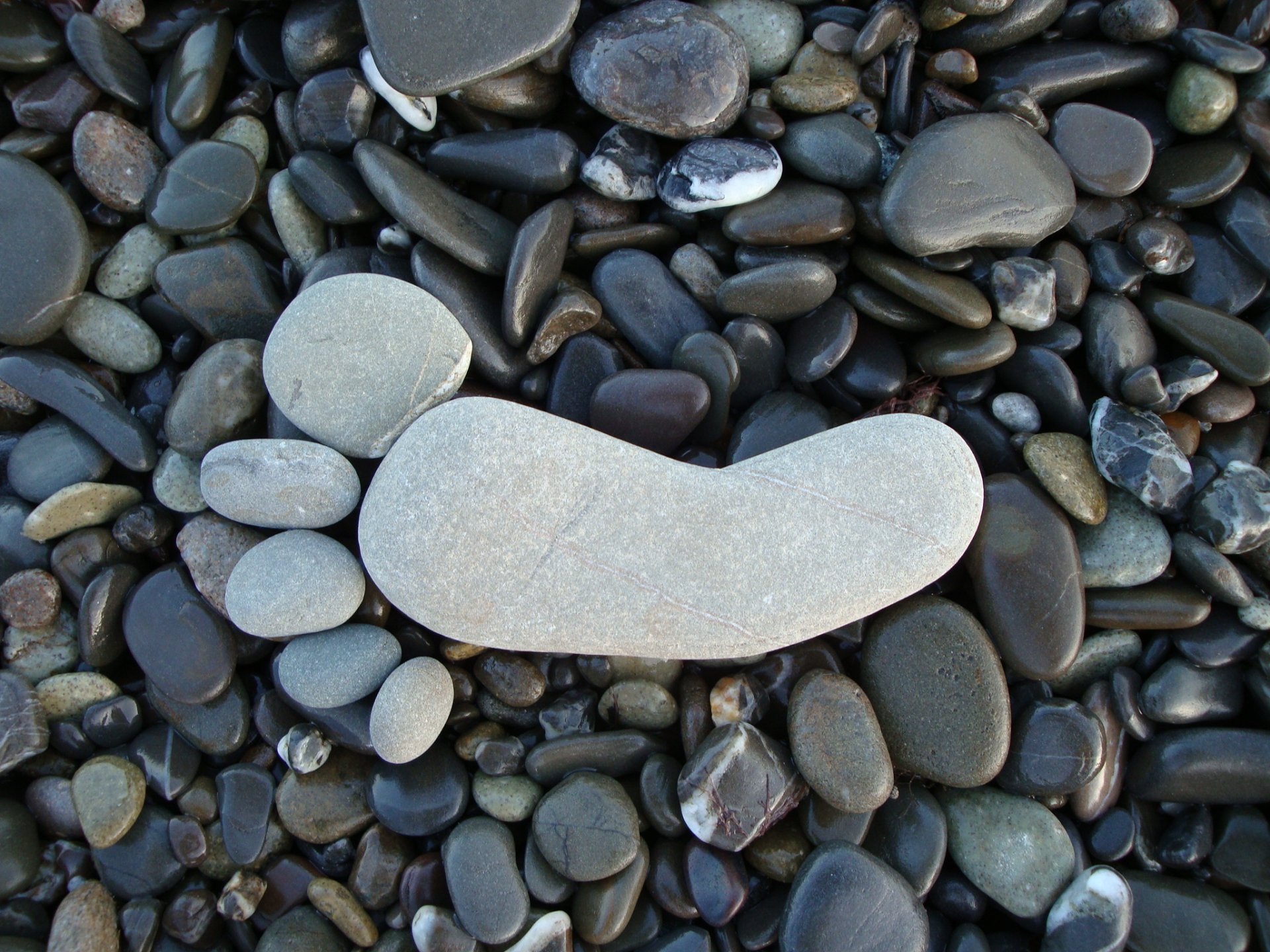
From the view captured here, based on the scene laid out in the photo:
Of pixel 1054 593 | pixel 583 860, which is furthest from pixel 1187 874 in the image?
pixel 583 860

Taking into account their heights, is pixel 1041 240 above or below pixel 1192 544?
above

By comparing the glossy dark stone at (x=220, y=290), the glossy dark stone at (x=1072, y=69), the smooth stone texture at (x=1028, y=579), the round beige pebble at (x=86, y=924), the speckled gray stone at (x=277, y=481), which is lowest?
the round beige pebble at (x=86, y=924)

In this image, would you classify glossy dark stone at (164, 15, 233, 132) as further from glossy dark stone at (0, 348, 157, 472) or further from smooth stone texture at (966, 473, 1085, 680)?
smooth stone texture at (966, 473, 1085, 680)

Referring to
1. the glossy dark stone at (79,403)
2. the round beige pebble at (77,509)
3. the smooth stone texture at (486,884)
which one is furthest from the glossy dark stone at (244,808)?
the glossy dark stone at (79,403)

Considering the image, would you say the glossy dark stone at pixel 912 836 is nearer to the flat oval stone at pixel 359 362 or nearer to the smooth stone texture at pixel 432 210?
the flat oval stone at pixel 359 362

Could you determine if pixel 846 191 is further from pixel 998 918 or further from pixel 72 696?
pixel 72 696

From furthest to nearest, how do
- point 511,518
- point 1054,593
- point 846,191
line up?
point 846,191
point 1054,593
point 511,518
